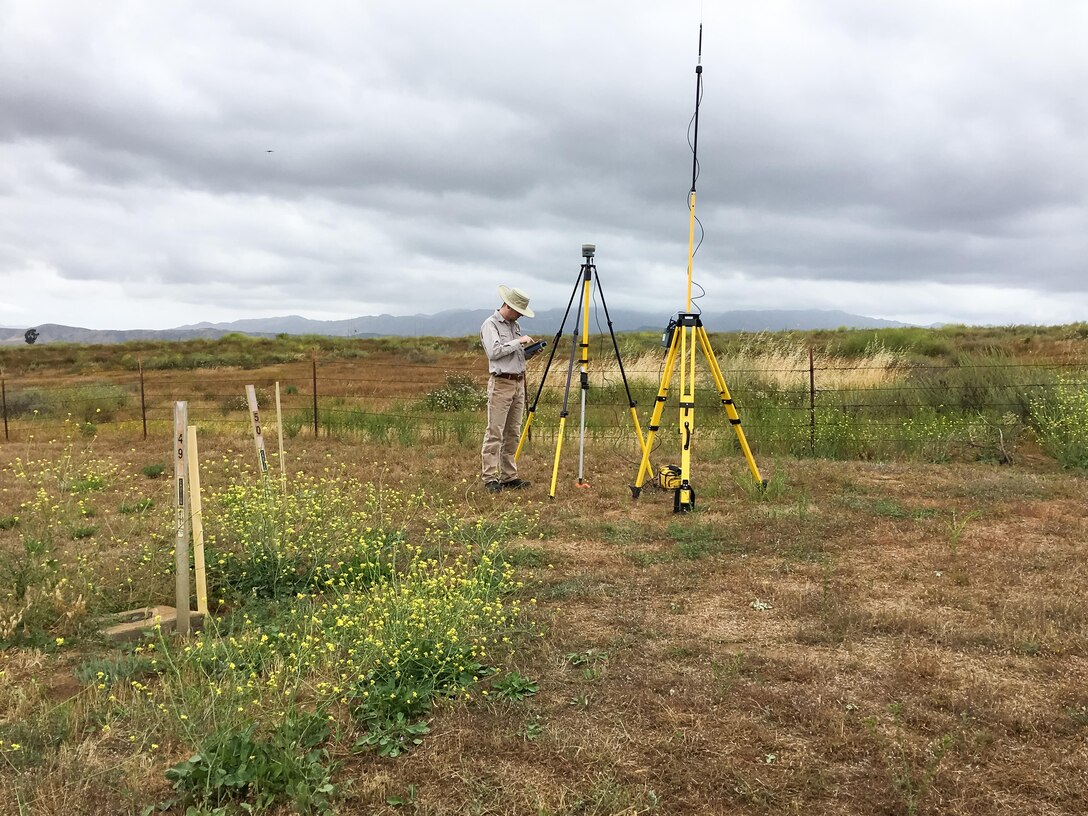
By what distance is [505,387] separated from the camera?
7551mm

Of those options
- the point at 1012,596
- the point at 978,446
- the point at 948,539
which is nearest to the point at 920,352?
the point at 978,446

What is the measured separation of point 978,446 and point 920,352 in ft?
39.3

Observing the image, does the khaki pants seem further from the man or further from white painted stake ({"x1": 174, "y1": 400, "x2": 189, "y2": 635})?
white painted stake ({"x1": 174, "y1": 400, "x2": 189, "y2": 635})

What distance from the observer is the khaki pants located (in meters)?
7.57

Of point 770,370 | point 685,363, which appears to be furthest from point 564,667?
point 770,370

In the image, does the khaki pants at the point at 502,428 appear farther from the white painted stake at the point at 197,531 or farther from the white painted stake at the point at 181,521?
the white painted stake at the point at 181,521

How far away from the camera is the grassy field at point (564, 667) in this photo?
2660mm

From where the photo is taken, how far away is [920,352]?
65.1 ft

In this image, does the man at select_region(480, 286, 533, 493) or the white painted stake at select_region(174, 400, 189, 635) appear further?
the man at select_region(480, 286, 533, 493)

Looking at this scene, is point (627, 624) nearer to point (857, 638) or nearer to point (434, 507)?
point (857, 638)

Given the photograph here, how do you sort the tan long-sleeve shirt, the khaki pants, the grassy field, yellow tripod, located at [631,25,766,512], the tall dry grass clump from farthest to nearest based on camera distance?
the tall dry grass clump < the khaki pants < the tan long-sleeve shirt < yellow tripod, located at [631,25,766,512] < the grassy field

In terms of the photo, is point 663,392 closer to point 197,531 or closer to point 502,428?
point 502,428

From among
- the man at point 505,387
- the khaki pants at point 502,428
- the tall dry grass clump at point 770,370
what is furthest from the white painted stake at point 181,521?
the tall dry grass clump at point 770,370

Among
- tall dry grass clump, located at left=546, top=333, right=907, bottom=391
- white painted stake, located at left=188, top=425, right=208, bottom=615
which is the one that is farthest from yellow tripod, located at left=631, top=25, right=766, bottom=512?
tall dry grass clump, located at left=546, top=333, right=907, bottom=391
